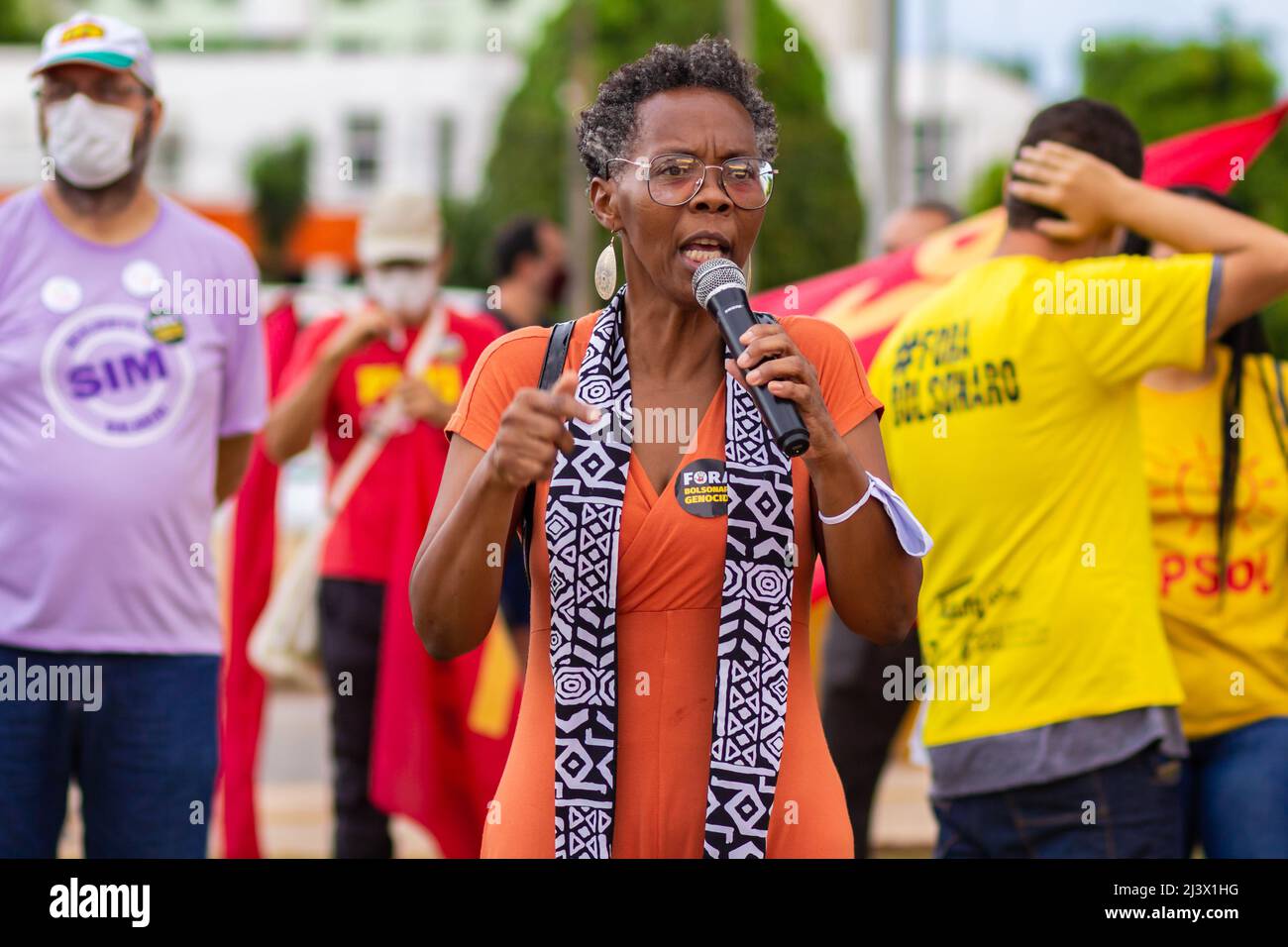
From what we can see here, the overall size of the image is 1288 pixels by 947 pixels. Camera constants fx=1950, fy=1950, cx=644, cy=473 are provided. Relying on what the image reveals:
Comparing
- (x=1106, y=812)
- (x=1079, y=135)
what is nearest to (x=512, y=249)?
(x=1079, y=135)

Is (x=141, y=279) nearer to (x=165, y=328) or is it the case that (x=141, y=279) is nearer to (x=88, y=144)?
(x=165, y=328)

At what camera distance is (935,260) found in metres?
5.96

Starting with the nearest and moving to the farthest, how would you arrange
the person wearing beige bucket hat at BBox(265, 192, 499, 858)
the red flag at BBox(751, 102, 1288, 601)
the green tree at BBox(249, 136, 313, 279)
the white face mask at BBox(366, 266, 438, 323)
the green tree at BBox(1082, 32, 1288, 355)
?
the red flag at BBox(751, 102, 1288, 601) < the person wearing beige bucket hat at BBox(265, 192, 499, 858) < the white face mask at BBox(366, 266, 438, 323) < the green tree at BBox(1082, 32, 1288, 355) < the green tree at BBox(249, 136, 313, 279)

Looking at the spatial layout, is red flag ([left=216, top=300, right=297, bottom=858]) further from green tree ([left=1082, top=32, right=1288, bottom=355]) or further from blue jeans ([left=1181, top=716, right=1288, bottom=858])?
green tree ([left=1082, top=32, right=1288, bottom=355])

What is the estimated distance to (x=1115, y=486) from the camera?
13.2 ft

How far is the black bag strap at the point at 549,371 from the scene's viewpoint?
2.98 meters

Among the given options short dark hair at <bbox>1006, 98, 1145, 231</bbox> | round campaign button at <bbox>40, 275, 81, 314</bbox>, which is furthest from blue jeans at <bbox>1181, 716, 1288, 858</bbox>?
round campaign button at <bbox>40, 275, 81, 314</bbox>

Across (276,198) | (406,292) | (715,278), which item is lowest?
(715,278)

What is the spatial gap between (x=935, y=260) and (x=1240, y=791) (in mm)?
2255

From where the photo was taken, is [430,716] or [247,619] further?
[247,619]

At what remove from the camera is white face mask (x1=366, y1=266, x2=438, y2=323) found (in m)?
6.73

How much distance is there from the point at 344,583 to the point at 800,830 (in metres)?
3.86

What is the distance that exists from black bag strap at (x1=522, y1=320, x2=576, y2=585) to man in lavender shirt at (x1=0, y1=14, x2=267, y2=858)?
153 centimetres
